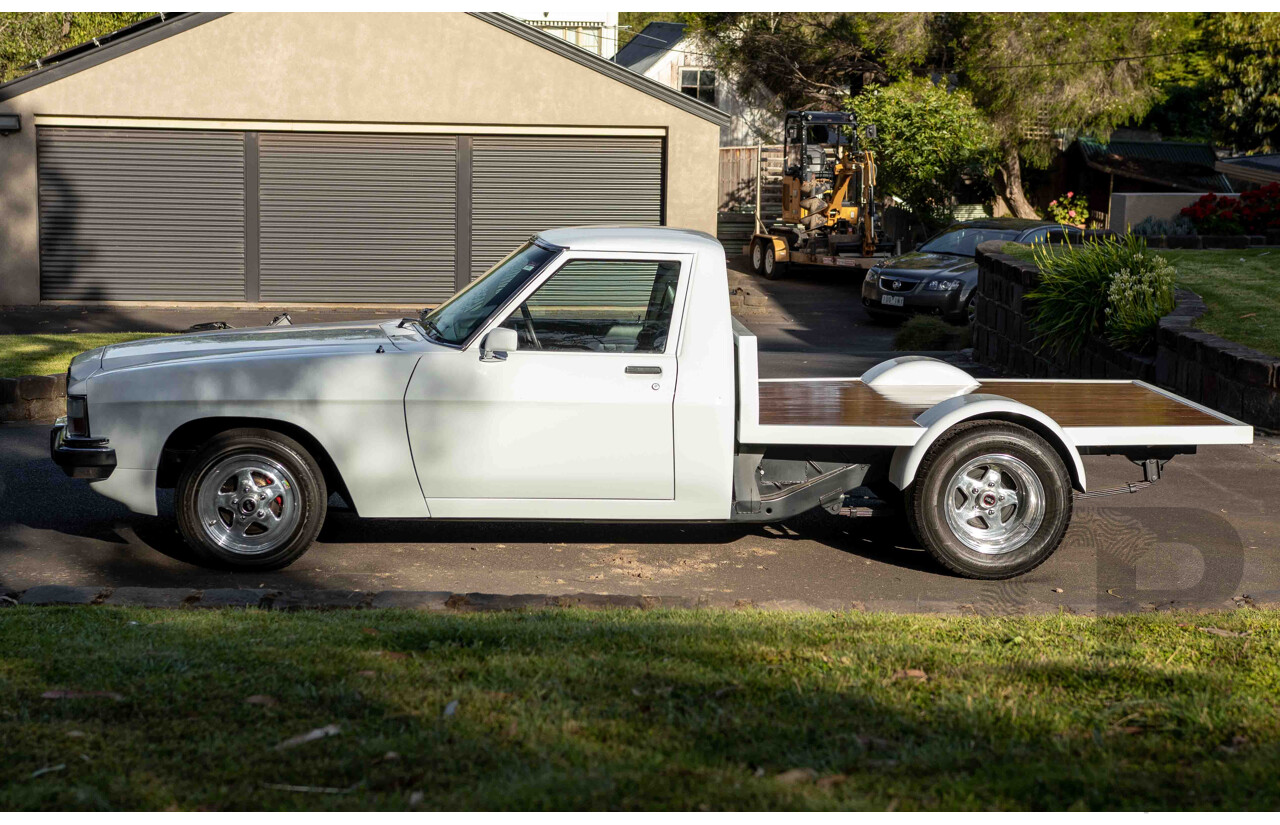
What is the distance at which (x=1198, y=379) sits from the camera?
35.0ft

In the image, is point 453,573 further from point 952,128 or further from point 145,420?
point 952,128

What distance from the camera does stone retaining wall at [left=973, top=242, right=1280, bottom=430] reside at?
32.7 feet

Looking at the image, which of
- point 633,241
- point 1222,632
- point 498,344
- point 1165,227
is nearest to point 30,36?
point 1165,227

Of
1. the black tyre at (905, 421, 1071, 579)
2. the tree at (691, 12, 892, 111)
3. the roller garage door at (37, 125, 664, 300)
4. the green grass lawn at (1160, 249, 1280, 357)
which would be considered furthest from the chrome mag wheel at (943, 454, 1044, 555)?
the tree at (691, 12, 892, 111)

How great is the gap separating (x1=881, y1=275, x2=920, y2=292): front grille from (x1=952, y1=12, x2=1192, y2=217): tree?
13211 millimetres

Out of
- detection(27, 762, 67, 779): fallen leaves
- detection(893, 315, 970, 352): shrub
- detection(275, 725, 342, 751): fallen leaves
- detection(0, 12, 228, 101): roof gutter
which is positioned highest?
detection(0, 12, 228, 101): roof gutter

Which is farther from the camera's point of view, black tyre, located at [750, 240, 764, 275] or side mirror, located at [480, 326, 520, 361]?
black tyre, located at [750, 240, 764, 275]

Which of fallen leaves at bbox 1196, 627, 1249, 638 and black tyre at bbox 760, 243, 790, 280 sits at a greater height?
black tyre at bbox 760, 243, 790, 280

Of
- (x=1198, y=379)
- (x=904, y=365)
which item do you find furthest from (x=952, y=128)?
(x=904, y=365)

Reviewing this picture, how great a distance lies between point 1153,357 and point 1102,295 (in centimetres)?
124

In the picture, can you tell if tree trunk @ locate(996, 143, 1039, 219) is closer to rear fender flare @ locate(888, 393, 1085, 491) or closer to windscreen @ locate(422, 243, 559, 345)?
A: rear fender flare @ locate(888, 393, 1085, 491)

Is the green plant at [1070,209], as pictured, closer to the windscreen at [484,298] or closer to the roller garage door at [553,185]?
the roller garage door at [553,185]

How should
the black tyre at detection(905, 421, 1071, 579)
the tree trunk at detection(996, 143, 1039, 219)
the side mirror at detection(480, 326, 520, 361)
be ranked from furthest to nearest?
the tree trunk at detection(996, 143, 1039, 219) < the black tyre at detection(905, 421, 1071, 579) < the side mirror at detection(480, 326, 520, 361)

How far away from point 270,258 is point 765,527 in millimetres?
17223
